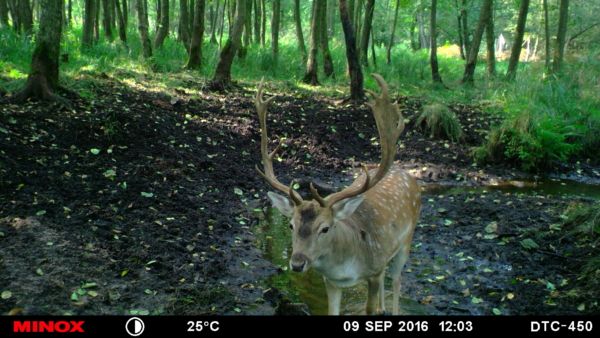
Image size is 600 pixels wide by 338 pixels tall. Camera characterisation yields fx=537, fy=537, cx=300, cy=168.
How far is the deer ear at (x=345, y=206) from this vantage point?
4.25m

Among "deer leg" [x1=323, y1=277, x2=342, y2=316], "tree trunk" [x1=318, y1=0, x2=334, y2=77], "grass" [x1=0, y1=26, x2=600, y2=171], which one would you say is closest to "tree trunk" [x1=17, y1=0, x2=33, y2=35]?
"grass" [x1=0, y1=26, x2=600, y2=171]

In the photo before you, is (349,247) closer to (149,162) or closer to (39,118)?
(149,162)

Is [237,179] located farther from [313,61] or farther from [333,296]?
[313,61]

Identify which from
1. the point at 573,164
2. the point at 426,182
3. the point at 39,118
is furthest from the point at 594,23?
the point at 39,118

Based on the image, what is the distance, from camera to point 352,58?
13.2 metres

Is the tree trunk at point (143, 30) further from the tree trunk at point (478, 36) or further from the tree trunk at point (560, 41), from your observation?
the tree trunk at point (560, 41)

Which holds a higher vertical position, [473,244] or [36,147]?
[36,147]

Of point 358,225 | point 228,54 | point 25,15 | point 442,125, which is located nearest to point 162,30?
point 25,15

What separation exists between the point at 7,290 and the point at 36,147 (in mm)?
3400

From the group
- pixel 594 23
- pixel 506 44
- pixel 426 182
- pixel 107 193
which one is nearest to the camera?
pixel 107 193

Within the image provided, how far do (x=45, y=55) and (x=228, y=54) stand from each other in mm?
5006
